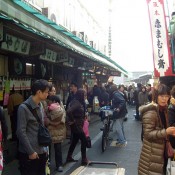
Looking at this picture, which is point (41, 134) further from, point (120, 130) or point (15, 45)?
point (120, 130)

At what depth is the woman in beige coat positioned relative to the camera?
4.09m

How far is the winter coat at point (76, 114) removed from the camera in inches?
300

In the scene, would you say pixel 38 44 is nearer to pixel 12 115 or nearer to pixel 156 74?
pixel 12 115

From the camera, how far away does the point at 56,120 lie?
704 cm

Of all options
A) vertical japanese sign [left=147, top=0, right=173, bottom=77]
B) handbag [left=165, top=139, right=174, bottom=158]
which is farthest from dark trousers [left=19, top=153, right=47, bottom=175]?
vertical japanese sign [left=147, top=0, right=173, bottom=77]

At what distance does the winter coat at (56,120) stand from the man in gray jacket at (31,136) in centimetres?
232

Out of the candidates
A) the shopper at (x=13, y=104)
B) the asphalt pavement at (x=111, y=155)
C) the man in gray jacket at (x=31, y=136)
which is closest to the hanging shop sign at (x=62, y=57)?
Answer: the shopper at (x=13, y=104)

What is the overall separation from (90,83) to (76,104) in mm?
13702

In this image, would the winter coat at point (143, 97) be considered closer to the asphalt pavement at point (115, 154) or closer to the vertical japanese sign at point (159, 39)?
the asphalt pavement at point (115, 154)

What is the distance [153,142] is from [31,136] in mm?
1709

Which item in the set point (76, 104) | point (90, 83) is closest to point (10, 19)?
point (76, 104)

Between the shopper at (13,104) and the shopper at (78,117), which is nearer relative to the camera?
the shopper at (78,117)

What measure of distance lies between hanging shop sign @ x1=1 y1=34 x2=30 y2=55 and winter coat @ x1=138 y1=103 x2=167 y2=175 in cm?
401

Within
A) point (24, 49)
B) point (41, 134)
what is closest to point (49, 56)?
point (24, 49)
